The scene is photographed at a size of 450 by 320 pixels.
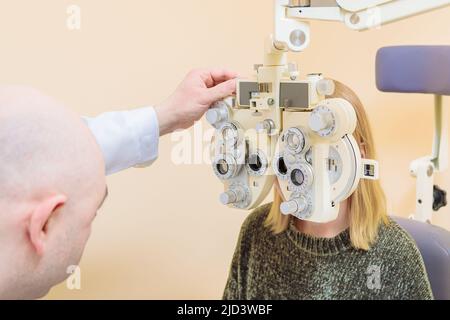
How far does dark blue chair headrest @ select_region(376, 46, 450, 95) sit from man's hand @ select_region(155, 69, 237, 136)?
24.8 inches

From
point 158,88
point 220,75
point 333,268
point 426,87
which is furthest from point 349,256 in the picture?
point 158,88

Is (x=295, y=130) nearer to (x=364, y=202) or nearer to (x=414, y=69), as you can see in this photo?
(x=364, y=202)

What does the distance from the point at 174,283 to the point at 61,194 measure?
1.03 m

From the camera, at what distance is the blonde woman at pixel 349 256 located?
114cm

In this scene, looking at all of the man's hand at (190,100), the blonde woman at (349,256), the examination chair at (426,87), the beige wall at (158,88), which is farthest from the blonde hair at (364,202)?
the beige wall at (158,88)

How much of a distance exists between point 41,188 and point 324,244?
2.29 ft

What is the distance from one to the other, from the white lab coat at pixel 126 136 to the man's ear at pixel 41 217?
16.0 inches

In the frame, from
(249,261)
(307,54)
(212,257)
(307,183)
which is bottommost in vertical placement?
(212,257)

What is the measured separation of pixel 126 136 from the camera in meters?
1.09

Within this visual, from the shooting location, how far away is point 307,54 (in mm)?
2004

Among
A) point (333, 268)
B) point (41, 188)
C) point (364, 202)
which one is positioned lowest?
point (333, 268)

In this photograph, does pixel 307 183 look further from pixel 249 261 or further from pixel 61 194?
pixel 249 261

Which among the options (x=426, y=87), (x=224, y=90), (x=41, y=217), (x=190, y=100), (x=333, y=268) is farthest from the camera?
(x=426, y=87)
